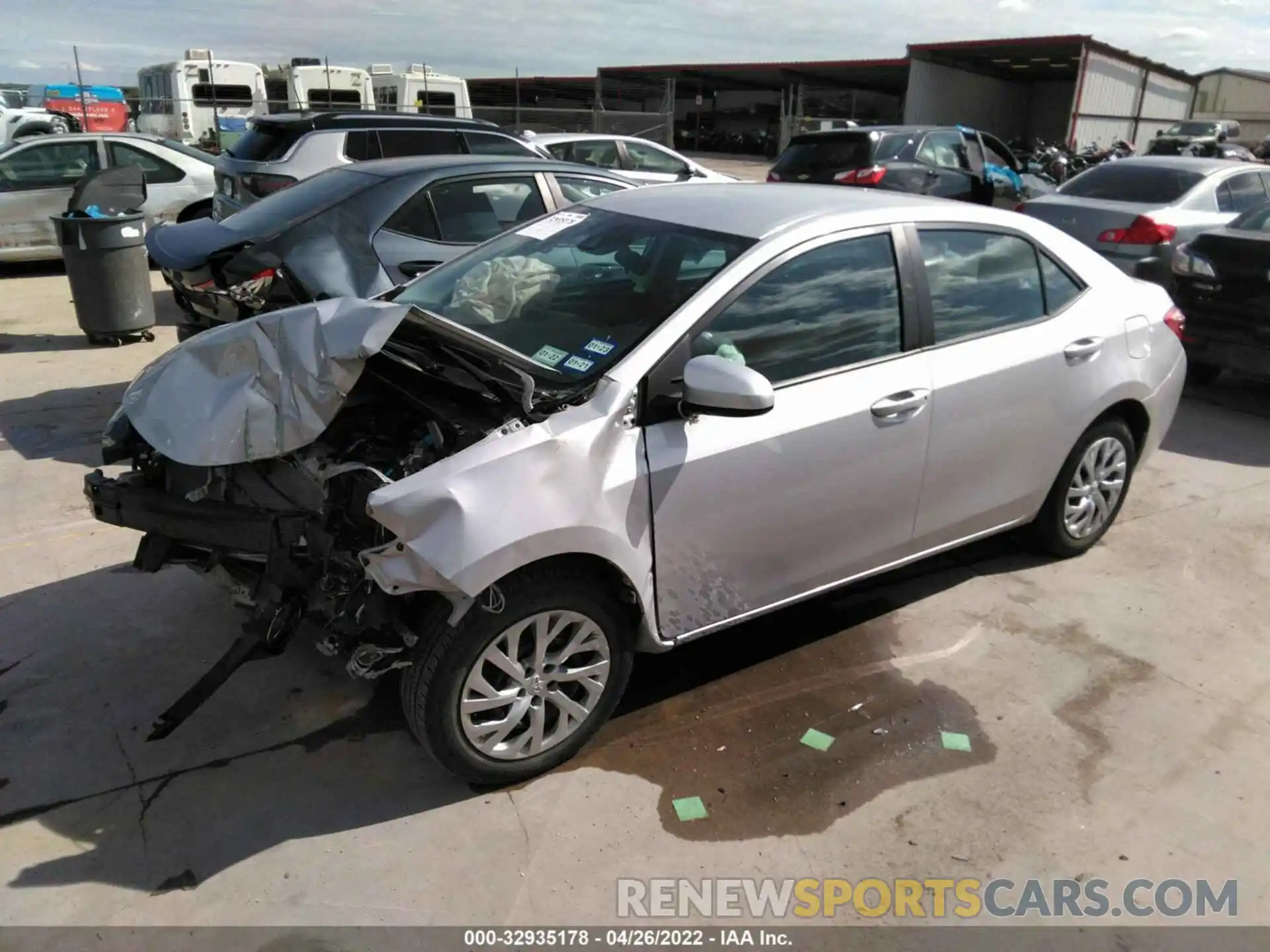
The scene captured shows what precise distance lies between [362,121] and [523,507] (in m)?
7.98

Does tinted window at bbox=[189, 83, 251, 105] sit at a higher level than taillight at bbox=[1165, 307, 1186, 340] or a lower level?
higher

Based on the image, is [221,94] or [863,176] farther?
[221,94]

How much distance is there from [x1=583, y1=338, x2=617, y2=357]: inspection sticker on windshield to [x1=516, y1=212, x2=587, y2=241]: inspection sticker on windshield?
2.99ft

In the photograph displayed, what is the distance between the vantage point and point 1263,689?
386 centimetres

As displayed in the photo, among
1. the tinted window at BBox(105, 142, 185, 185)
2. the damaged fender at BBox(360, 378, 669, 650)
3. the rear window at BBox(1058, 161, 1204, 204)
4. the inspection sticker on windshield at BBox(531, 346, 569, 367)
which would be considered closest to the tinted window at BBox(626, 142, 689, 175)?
the rear window at BBox(1058, 161, 1204, 204)

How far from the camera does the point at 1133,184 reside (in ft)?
31.5

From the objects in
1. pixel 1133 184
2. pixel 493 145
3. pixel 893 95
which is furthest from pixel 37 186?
pixel 893 95

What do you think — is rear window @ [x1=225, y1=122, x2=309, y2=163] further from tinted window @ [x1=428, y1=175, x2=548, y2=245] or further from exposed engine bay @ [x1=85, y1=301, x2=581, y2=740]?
exposed engine bay @ [x1=85, y1=301, x2=581, y2=740]

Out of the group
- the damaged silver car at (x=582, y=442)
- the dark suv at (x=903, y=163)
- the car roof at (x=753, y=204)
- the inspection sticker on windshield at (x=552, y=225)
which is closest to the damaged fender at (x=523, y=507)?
the damaged silver car at (x=582, y=442)

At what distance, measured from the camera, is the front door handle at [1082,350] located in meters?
4.21

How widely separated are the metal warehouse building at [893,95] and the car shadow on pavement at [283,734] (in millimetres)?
21625

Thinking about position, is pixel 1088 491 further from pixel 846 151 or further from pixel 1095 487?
pixel 846 151

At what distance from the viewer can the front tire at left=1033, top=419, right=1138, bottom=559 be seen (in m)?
4.51

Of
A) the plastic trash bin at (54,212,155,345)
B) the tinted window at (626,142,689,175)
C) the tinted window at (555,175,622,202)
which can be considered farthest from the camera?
the tinted window at (626,142,689,175)
